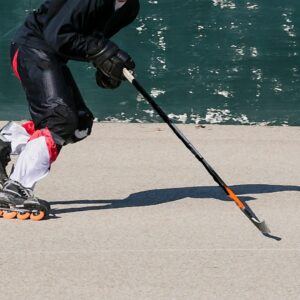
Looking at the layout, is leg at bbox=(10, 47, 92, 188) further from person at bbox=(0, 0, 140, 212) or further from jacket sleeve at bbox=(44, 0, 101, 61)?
jacket sleeve at bbox=(44, 0, 101, 61)

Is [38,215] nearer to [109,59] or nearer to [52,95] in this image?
[52,95]

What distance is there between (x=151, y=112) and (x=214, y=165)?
56.2 inches

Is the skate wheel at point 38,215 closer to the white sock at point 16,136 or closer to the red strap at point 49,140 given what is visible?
the red strap at point 49,140

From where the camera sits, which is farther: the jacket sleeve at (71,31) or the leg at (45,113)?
the leg at (45,113)

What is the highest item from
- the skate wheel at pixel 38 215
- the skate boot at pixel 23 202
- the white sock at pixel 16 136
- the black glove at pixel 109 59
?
the black glove at pixel 109 59

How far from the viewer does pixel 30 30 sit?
7059 mm

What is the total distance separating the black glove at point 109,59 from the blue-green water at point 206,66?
9.86 feet

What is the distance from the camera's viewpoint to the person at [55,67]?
6.75 meters

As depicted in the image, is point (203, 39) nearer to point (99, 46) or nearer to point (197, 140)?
point (197, 140)

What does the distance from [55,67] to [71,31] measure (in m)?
0.26

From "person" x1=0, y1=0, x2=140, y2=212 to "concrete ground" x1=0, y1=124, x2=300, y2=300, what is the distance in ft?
1.03

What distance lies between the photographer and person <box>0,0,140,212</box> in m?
6.75

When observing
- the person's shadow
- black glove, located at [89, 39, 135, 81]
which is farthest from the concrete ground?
black glove, located at [89, 39, 135, 81]

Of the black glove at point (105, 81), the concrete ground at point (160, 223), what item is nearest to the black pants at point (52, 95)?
the black glove at point (105, 81)
